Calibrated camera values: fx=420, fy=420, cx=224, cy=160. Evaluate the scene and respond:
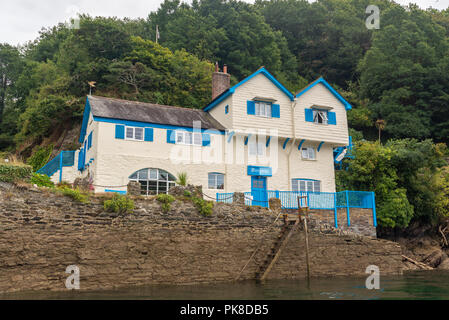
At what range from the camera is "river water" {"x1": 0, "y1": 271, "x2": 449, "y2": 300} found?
45.0 feet

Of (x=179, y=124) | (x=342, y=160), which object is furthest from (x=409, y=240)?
(x=179, y=124)

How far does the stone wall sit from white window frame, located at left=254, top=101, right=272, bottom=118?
28.1ft

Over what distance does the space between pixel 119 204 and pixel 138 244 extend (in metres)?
1.78

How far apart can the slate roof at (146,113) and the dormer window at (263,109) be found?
100 inches

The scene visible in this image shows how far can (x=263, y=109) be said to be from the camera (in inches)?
1073

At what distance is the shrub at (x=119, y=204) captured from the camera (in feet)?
54.7

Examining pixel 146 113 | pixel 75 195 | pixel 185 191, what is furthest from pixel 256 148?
pixel 75 195

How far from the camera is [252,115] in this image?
26.6 meters

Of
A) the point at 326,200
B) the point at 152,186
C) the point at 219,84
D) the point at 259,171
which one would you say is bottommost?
the point at 326,200

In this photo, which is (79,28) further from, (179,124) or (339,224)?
(339,224)

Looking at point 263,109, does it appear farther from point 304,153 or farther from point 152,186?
point 152,186

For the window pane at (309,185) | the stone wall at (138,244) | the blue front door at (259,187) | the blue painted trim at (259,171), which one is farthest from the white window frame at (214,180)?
the window pane at (309,185)

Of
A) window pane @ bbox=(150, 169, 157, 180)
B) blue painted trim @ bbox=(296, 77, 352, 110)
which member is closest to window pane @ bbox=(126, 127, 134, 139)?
window pane @ bbox=(150, 169, 157, 180)

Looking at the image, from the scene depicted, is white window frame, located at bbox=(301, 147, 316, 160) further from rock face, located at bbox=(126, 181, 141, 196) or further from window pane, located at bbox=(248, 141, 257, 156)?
rock face, located at bbox=(126, 181, 141, 196)
